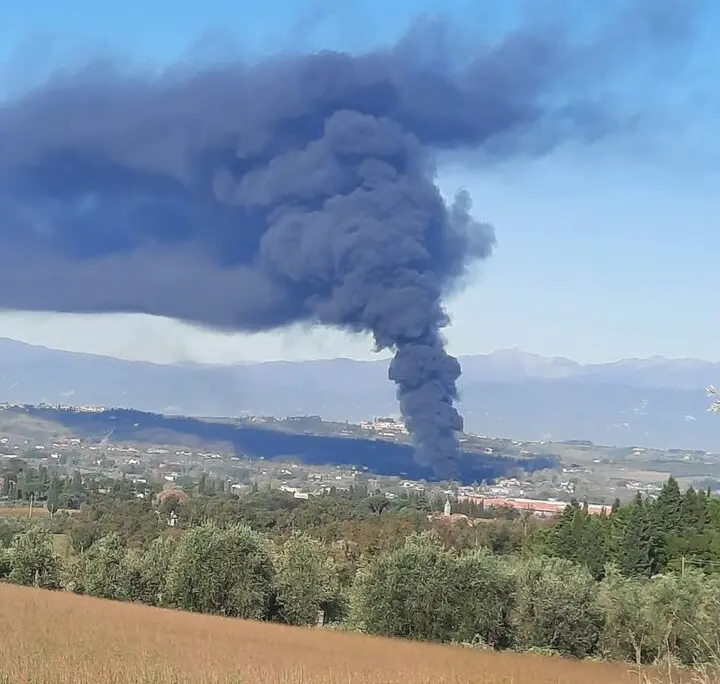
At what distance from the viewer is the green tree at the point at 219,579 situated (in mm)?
42312

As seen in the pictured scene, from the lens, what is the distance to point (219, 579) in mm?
42469

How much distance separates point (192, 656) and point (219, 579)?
88.1ft

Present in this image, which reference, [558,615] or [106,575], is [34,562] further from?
[558,615]

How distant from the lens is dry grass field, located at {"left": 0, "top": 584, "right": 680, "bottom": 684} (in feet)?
37.2

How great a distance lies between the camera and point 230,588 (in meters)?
42.5

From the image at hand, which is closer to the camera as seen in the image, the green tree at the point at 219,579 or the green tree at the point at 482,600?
the green tree at the point at 482,600

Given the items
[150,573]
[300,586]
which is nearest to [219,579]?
[300,586]

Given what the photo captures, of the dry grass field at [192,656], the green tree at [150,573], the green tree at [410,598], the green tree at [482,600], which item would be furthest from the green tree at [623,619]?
the green tree at [150,573]

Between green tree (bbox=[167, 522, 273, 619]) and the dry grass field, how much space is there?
796 centimetres

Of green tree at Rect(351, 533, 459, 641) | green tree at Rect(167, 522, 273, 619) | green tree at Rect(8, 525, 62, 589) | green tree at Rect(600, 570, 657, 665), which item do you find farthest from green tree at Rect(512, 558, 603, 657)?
green tree at Rect(8, 525, 62, 589)

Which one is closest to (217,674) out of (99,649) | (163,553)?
(99,649)

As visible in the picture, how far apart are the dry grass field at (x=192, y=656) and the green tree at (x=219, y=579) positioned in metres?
7.96

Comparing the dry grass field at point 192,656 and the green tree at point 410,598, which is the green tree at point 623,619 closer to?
the green tree at point 410,598

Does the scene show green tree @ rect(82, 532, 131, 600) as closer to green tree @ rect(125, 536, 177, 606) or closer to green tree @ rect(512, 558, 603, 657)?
green tree @ rect(125, 536, 177, 606)
